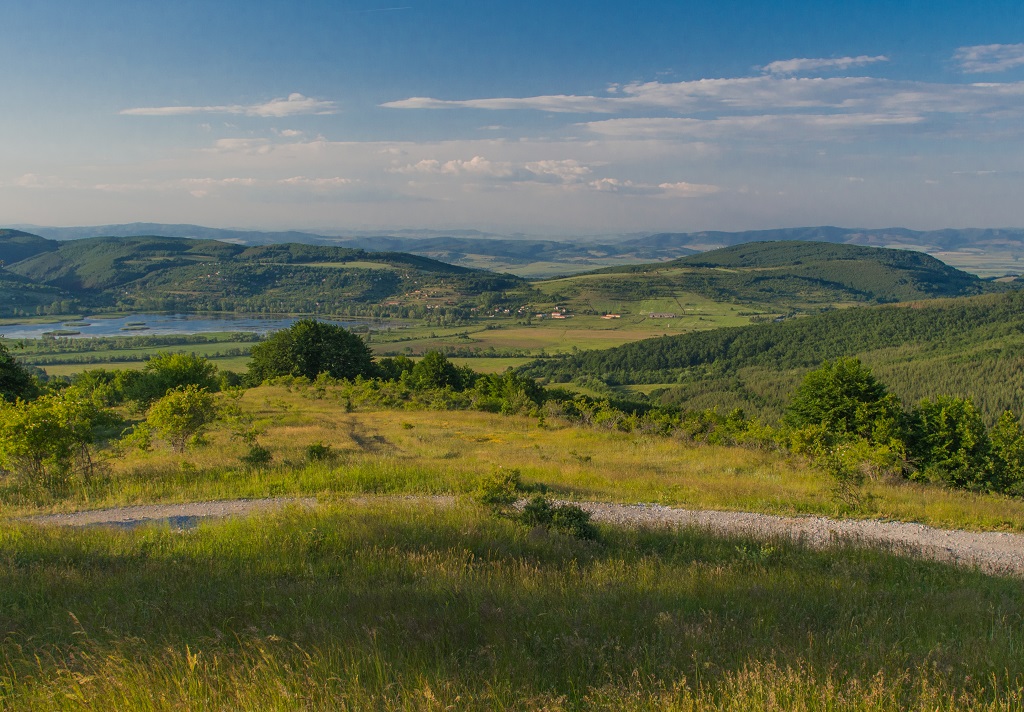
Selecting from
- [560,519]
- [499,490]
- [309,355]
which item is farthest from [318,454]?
[309,355]

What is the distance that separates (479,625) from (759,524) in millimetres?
8842

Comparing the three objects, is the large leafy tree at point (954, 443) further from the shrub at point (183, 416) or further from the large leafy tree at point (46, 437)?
the large leafy tree at point (46, 437)

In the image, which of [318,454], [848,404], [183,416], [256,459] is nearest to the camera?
[256,459]

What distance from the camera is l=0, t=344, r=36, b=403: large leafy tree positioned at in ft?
91.5

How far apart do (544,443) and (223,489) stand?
1493cm

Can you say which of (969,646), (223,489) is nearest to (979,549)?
(969,646)

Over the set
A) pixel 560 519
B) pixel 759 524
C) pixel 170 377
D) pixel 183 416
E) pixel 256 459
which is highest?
pixel 560 519

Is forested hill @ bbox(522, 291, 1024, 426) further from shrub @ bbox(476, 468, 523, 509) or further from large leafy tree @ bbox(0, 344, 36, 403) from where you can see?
shrub @ bbox(476, 468, 523, 509)

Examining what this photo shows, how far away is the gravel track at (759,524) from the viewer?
32.5 feet

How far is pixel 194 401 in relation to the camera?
19250 mm

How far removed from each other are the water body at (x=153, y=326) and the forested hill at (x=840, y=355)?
262 ft

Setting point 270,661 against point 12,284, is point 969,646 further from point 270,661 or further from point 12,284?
point 12,284

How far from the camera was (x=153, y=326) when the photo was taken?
169 meters

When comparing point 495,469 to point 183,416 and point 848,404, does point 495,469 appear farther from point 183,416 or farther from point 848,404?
point 848,404
